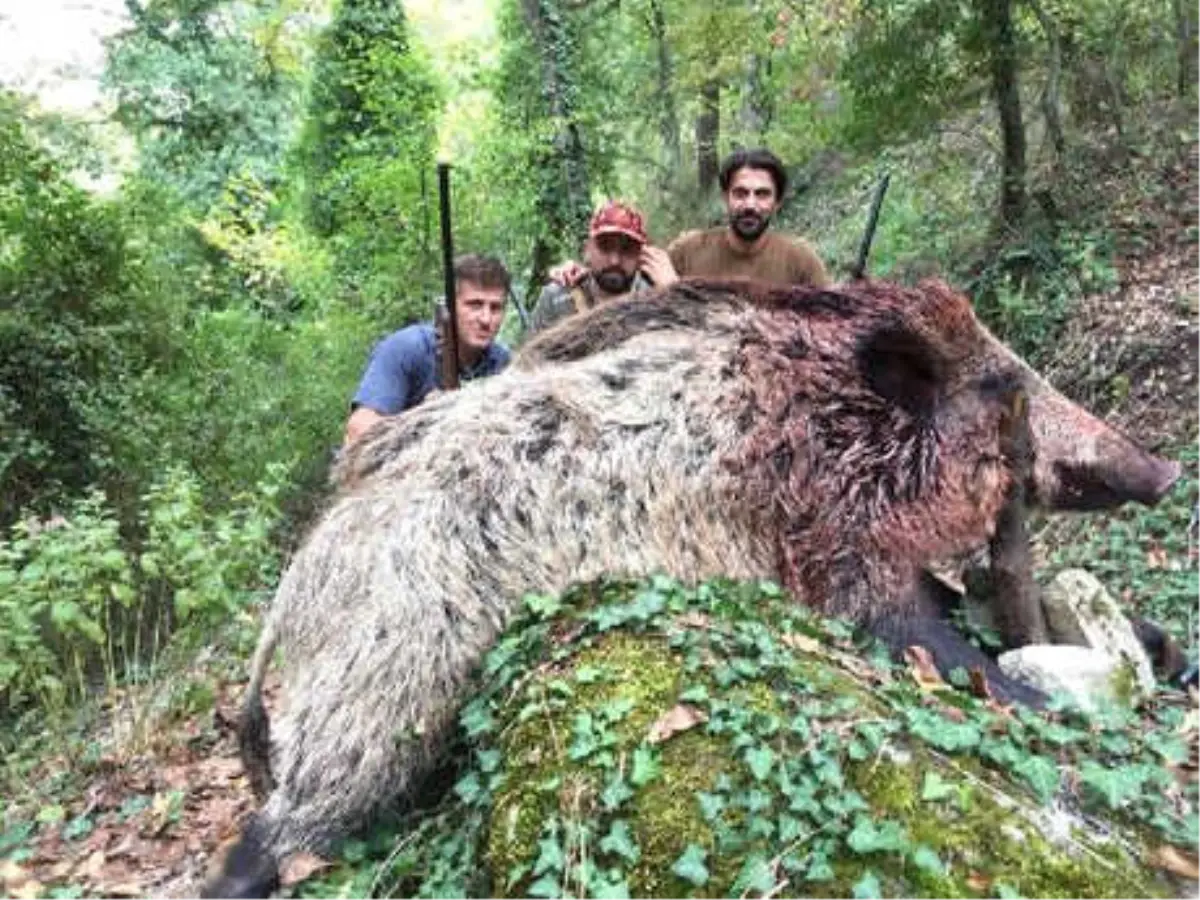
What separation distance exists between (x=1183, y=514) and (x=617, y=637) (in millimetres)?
3893

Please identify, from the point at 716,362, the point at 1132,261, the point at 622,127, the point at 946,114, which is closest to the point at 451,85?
the point at 622,127

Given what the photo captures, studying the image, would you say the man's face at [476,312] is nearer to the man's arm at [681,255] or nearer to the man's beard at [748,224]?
the man's arm at [681,255]

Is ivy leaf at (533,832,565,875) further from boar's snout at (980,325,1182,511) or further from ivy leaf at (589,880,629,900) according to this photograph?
boar's snout at (980,325,1182,511)

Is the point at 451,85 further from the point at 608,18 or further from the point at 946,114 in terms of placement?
the point at 946,114

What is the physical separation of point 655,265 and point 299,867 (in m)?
3.80

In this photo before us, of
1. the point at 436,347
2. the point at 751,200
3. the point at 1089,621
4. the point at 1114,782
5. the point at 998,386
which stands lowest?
the point at 1089,621

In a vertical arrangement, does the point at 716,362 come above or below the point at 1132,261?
above

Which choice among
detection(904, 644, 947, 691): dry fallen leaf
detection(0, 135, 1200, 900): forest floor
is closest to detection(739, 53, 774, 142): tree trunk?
detection(0, 135, 1200, 900): forest floor

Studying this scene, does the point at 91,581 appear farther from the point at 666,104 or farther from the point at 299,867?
the point at 666,104

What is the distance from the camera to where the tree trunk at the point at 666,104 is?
15156mm

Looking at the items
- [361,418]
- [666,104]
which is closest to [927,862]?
[361,418]

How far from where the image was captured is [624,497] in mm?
3523

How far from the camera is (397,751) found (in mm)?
3117

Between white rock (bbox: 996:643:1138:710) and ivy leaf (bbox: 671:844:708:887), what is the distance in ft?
4.95
